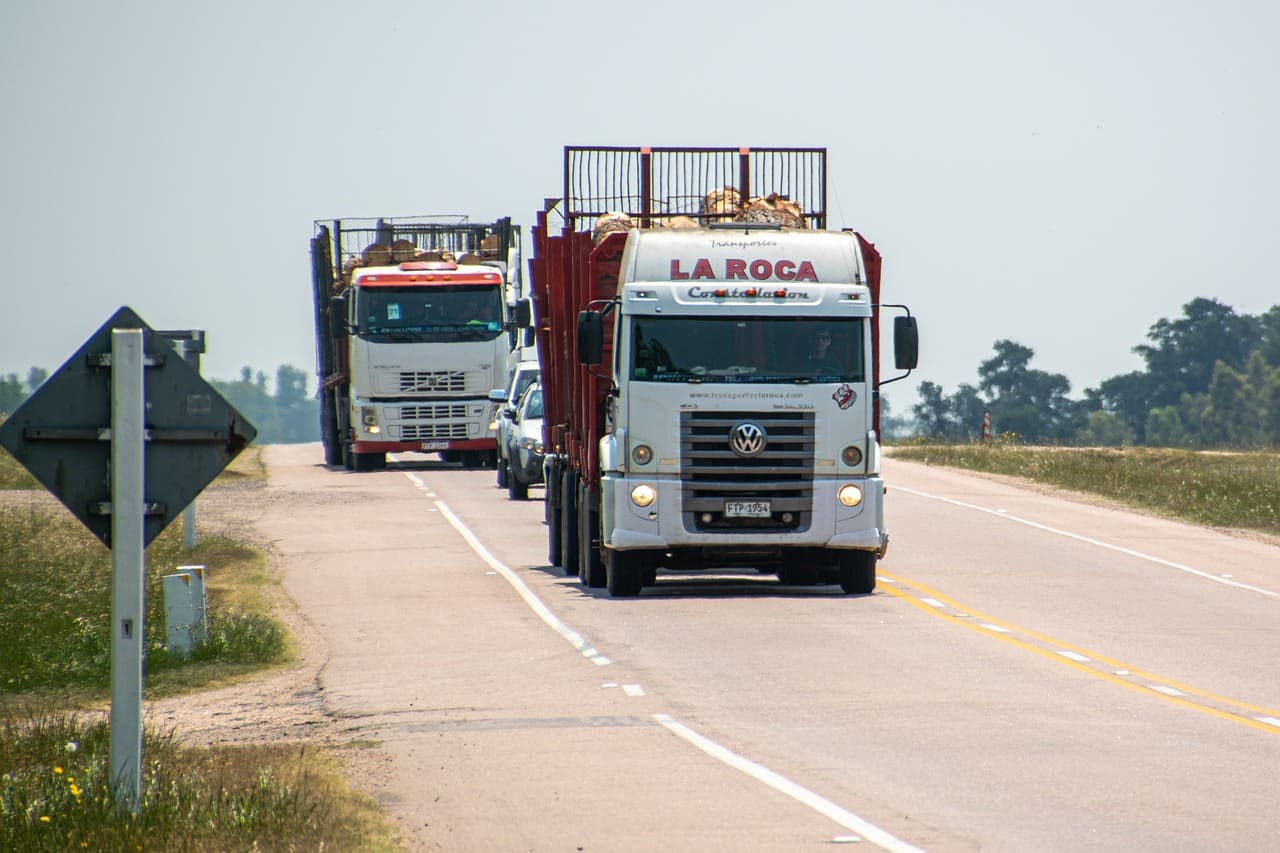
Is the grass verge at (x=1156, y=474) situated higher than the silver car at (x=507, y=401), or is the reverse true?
the silver car at (x=507, y=401)

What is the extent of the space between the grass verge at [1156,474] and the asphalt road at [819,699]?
7393 mm

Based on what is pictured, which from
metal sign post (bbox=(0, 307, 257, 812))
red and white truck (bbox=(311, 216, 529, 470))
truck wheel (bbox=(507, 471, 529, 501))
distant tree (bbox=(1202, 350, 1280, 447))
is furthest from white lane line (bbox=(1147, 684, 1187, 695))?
distant tree (bbox=(1202, 350, 1280, 447))

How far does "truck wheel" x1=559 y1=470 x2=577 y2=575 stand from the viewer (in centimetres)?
2177

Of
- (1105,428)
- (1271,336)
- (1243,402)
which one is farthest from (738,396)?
(1271,336)

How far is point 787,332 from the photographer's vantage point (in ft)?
63.5

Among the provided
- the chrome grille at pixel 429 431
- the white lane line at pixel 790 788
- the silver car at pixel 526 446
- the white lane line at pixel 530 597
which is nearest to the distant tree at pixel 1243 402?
the chrome grille at pixel 429 431

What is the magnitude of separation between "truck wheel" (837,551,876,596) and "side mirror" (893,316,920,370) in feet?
6.57

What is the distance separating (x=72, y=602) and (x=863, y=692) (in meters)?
8.86

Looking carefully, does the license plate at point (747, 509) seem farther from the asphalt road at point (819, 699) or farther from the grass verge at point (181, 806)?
the grass verge at point (181, 806)

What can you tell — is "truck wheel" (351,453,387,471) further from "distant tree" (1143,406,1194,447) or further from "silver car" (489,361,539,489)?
"distant tree" (1143,406,1194,447)

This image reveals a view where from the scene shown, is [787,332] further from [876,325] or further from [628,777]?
[628,777]

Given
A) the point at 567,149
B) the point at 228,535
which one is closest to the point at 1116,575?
the point at 567,149

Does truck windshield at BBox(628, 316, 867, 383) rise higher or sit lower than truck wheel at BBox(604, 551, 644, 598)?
higher

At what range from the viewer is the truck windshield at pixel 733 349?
1922 cm
